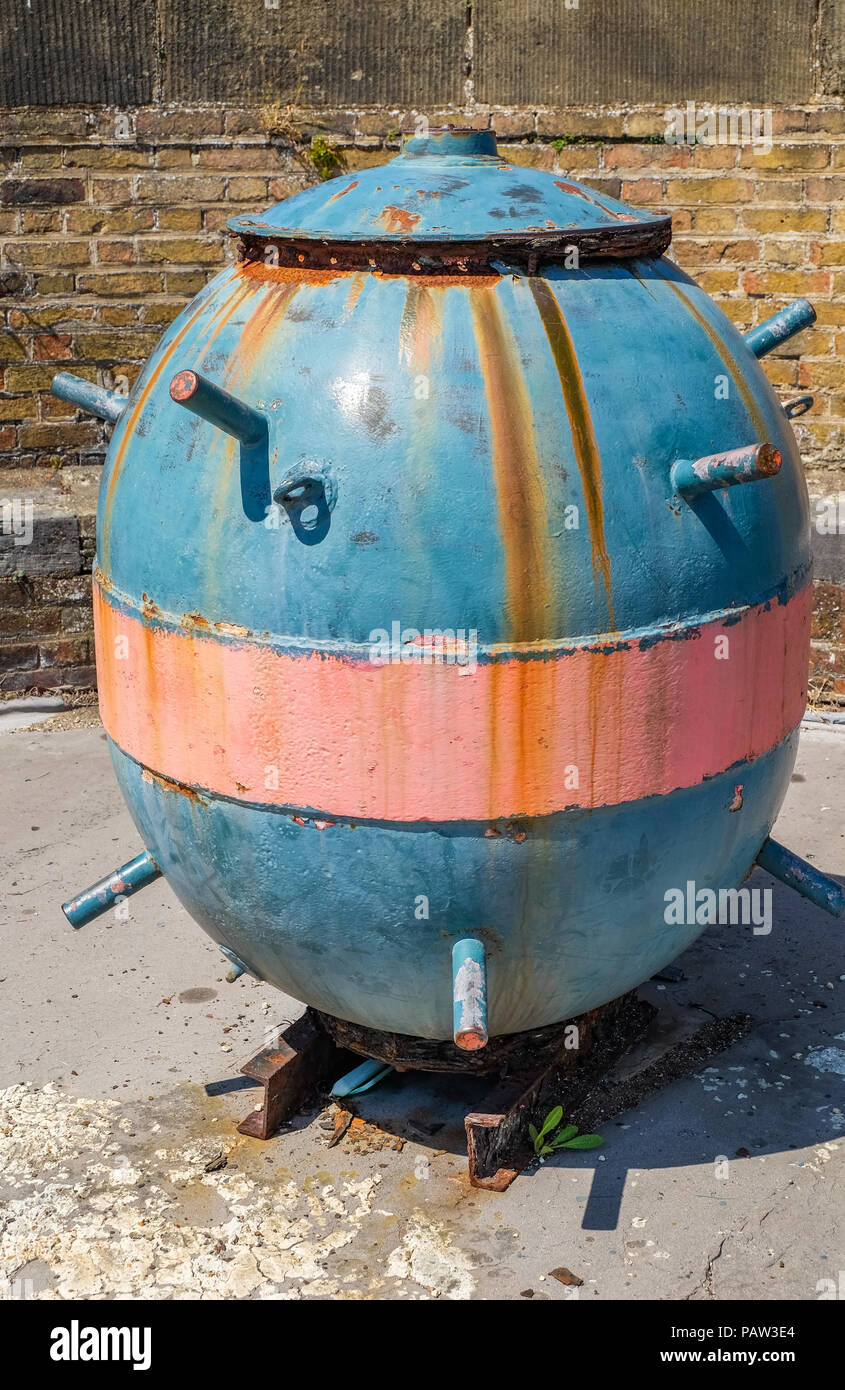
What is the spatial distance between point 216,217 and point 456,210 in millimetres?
3621

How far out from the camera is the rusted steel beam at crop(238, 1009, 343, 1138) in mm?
3814

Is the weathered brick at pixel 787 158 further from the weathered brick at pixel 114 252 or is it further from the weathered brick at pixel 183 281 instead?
the weathered brick at pixel 114 252

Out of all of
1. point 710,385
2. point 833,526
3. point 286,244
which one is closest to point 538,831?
point 710,385

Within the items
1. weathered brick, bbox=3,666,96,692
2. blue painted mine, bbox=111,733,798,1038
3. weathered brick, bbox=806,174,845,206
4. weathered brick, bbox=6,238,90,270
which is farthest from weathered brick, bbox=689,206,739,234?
blue painted mine, bbox=111,733,798,1038

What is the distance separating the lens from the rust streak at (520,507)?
9.54 ft

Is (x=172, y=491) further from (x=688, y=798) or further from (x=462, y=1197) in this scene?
(x=462, y=1197)

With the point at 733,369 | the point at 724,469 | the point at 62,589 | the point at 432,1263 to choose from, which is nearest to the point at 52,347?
the point at 62,589

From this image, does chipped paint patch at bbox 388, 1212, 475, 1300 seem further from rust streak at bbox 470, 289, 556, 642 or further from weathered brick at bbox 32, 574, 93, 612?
weathered brick at bbox 32, 574, 93, 612

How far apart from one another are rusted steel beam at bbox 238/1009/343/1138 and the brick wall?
10.2ft

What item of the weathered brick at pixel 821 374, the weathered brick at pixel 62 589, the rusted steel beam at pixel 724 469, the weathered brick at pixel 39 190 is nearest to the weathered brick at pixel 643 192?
the weathered brick at pixel 821 374

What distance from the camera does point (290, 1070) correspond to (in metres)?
3.88

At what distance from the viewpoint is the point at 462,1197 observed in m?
3.60

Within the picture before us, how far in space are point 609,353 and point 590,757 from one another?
833mm

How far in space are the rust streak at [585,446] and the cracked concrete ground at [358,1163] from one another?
1.50m
